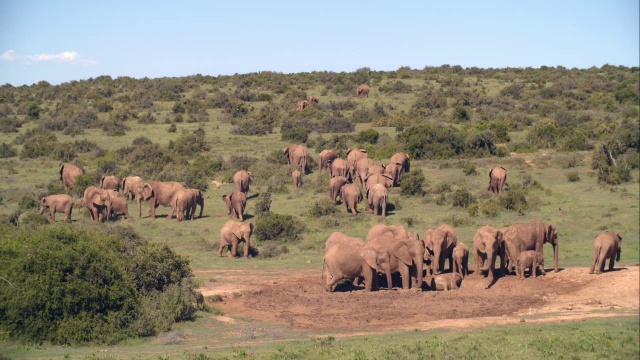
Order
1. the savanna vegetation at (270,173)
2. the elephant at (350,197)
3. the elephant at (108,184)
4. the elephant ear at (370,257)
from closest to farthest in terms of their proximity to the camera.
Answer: the savanna vegetation at (270,173), the elephant ear at (370,257), the elephant at (350,197), the elephant at (108,184)

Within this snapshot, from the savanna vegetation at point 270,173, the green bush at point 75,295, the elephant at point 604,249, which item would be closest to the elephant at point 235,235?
the savanna vegetation at point 270,173

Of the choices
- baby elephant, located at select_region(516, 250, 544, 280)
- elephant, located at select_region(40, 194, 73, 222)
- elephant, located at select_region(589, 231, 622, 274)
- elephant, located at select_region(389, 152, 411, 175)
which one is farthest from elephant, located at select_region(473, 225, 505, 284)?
elephant, located at select_region(40, 194, 73, 222)

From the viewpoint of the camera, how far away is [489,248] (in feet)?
72.0

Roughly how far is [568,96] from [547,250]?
44211mm

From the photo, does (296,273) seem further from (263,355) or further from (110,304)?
(263,355)

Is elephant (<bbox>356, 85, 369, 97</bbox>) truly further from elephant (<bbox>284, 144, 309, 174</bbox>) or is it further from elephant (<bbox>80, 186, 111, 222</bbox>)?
elephant (<bbox>80, 186, 111, 222</bbox>)

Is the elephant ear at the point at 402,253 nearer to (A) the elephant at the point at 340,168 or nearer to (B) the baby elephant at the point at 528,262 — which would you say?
(B) the baby elephant at the point at 528,262

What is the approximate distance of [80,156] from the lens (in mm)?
47438

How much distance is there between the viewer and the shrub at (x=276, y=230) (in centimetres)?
2872

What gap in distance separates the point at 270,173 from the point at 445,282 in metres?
19.2

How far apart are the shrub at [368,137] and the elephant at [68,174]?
18045mm

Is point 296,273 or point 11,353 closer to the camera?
point 11,353

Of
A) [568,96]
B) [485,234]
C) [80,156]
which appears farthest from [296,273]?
[568,96]

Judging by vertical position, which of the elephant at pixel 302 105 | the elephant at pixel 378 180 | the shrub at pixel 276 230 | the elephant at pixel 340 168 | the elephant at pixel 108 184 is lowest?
the shrub at pixel 276 230
